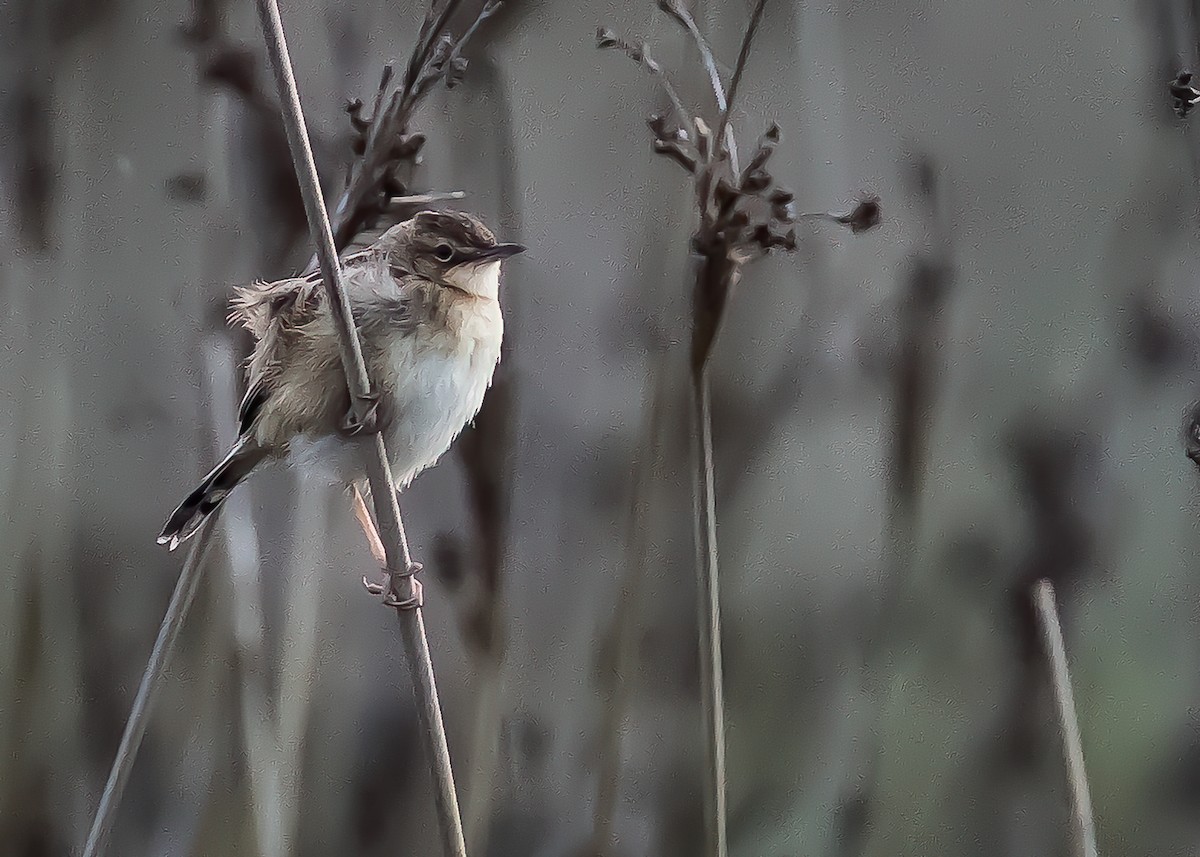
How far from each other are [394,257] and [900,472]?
21.7 inches

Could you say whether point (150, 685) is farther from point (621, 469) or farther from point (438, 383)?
point (621, 469)

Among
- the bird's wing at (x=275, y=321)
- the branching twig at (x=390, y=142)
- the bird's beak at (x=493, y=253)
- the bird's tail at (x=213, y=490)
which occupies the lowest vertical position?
the bird's tail at (x=213, y=490)

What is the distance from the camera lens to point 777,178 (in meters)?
1.10

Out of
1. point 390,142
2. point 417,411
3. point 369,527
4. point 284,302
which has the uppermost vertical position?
point 390,142

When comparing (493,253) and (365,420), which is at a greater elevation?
(493,253)

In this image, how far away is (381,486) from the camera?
2.55ft

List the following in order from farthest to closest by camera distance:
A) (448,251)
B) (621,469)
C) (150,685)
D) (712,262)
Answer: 1. (621,469)
2. (448,251)
3. (150,685)
4. (712,262)

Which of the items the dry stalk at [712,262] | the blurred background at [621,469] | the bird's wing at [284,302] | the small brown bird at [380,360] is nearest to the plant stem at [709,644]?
the dry stalk at [712,262]

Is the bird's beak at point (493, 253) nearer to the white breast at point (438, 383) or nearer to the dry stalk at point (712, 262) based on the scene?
the white breast at point (438, 383)

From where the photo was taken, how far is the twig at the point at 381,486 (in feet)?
2.13

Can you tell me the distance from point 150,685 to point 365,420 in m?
0.29

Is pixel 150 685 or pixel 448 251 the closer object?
pixel 150 685

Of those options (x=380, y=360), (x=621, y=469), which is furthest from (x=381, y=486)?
(x=621, y=469)

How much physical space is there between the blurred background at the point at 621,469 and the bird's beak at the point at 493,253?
0.15 m
